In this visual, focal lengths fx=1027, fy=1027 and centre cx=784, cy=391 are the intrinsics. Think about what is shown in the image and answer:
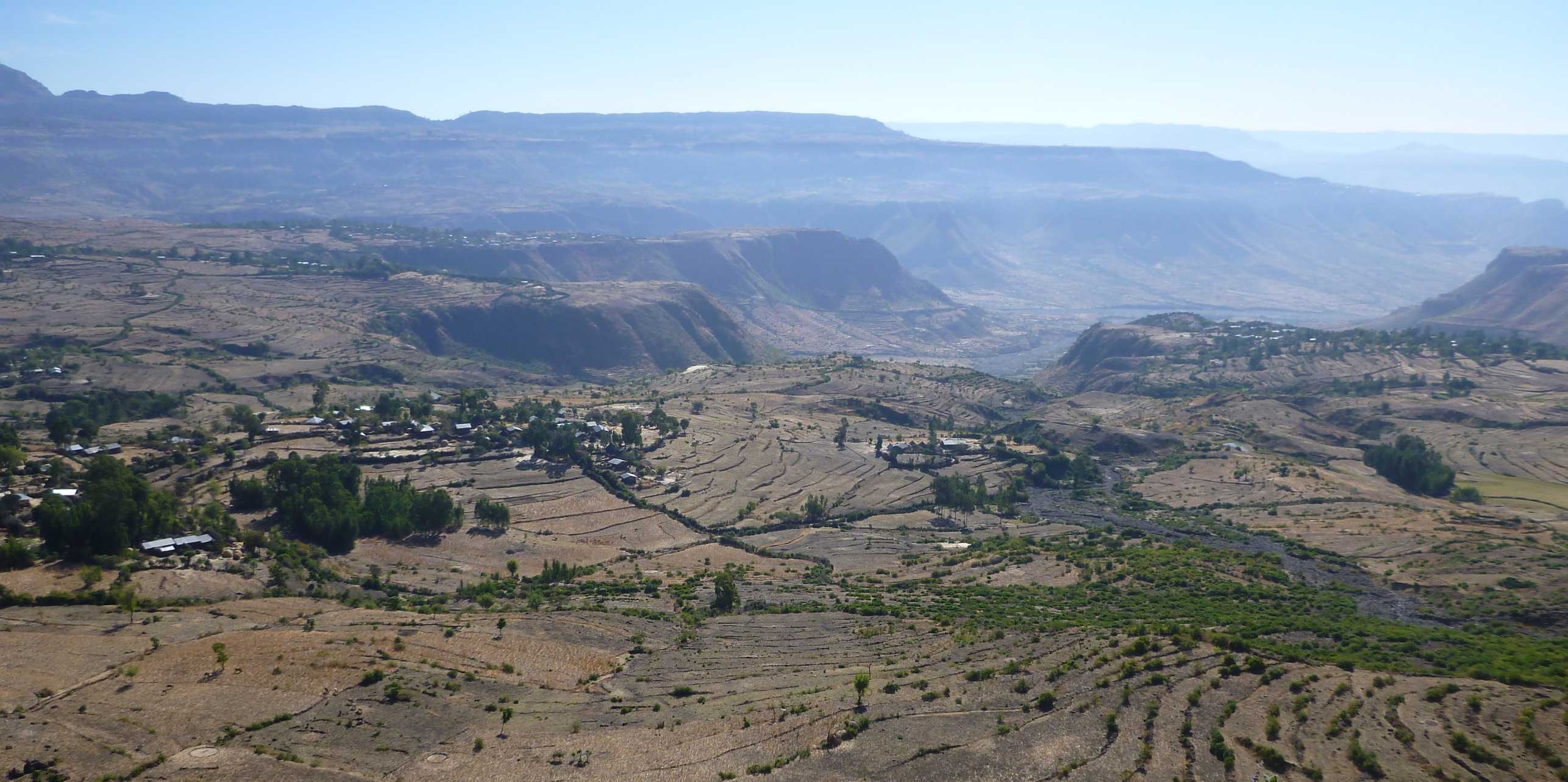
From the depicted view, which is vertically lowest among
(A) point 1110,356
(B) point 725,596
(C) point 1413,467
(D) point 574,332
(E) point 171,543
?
(A) point 1110,356

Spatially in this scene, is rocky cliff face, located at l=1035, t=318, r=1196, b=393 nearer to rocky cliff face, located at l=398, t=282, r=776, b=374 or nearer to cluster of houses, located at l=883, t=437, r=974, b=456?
cluster of houses, located at l=883, t=437, r=974, b=456

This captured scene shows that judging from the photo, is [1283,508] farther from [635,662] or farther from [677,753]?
[677,753]

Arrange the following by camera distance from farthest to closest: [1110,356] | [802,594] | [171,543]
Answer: [1110,356] → [802,594] → [171,543]

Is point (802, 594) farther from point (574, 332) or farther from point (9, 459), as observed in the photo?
point (574, 332)

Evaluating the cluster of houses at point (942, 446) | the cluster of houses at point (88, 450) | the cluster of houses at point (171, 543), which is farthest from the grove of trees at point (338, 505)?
the cluster of houses at point (942, 446)

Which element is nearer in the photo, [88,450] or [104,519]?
[104,519]

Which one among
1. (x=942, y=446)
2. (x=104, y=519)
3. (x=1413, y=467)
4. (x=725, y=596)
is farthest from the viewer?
(x=942, y=446)

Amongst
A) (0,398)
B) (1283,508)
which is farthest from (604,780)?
(0,398)

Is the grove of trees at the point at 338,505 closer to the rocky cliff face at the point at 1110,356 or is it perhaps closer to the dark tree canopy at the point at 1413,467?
the dark tree canopy at the point at 1413,467

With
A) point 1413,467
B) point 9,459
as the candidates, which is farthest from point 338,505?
point 1413,467

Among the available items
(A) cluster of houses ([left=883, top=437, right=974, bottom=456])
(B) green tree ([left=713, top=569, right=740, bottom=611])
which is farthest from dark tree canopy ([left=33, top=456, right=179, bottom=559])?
(A) cluster of houses ([left=883, top=437, right=974, bottom=456])

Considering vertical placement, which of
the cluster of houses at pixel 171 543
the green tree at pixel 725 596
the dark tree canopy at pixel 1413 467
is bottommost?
the dark tree canopy at pixel 1413 467
